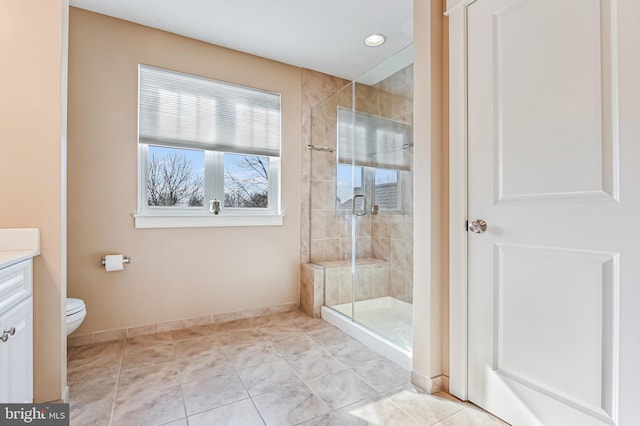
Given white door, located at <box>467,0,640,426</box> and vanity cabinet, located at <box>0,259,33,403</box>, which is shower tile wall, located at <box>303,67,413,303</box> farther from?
vanity cabinet, located at <box>0,259,33,403</box>

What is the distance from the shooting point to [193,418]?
57.8 inches

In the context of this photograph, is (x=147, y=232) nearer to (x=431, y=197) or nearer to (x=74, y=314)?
(x=74, y=314)

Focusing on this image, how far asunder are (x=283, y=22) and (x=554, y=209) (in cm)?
223

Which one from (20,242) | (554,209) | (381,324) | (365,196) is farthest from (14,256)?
(365,196)

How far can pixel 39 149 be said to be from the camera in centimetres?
148

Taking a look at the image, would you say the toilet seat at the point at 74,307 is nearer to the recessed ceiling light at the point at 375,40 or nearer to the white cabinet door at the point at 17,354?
the white cabinet door at the point at 17,354

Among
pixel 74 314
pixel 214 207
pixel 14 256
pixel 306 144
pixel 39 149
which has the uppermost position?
pixel 306 144

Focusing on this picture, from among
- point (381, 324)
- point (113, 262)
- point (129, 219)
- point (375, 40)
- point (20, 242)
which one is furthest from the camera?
point (375, 40)

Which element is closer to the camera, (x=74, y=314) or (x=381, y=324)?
(x=74, y=314)

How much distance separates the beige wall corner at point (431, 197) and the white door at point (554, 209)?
0.16 meters

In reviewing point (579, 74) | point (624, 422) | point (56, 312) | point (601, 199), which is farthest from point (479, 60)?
point (56, 312)

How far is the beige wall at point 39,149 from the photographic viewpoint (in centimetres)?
143

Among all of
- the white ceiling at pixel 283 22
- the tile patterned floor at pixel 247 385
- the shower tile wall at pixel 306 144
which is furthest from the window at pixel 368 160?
the tile patterned floor at pixel 247 385

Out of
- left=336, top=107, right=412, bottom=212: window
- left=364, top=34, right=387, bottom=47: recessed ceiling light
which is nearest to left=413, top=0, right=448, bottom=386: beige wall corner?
left=364, top=34, right=387, bottom=47: recessed ceiling light
